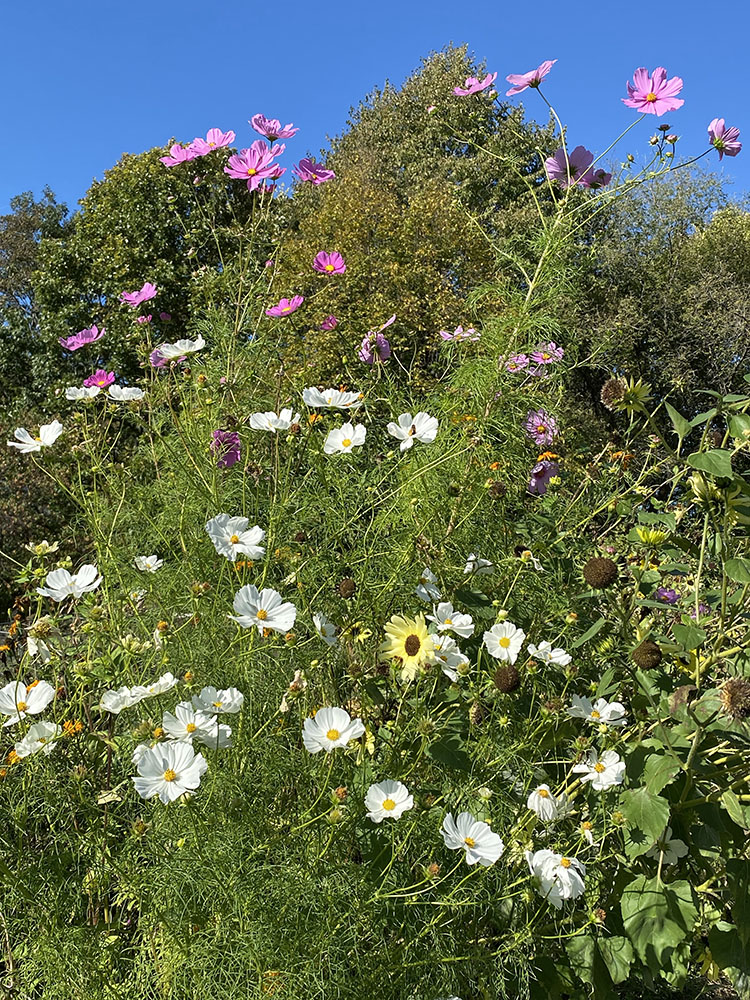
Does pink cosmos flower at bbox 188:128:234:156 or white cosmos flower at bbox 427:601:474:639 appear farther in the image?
pink cosmos flower at bbox 188:128:234:156

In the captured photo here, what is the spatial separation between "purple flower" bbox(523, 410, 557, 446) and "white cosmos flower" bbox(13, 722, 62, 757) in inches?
50.9

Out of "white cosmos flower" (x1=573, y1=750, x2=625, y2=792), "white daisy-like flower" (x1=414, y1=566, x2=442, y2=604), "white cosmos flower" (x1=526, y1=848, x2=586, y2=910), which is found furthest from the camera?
"white daisy-like flower" (x1=414, y1=566, x2=442, y2=604)

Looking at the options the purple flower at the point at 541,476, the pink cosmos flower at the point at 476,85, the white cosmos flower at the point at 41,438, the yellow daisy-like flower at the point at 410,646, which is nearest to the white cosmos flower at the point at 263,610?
the yellow daisy-like flower at the point at 410,646

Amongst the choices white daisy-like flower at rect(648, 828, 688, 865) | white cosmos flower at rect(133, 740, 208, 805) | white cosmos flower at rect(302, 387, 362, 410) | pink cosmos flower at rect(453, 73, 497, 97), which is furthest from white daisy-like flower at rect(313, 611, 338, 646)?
pink cosmos flower at rect(453, 73, 497, 97)

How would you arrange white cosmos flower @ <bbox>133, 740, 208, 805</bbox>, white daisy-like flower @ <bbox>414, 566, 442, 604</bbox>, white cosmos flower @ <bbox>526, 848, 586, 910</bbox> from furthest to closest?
white daisy-like flower @ <bbox>414, 566, 442, 604</bbox> → white cosmos flower @ <bbox>526, 848, 586, 910</bbox> → white cosmos flower @ <bbox>133, 740, 208, 805</bbox>

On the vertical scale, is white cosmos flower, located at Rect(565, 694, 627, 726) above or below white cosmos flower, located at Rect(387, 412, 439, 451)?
below

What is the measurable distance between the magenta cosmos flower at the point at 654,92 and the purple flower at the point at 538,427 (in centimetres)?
77

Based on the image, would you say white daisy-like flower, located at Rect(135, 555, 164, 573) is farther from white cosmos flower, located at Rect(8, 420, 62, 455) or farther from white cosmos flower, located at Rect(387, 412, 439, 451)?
white cosmos flower, located at Rect(387, 412, 439, 451)

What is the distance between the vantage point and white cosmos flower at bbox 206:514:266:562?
4.21ft

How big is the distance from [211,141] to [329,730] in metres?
1.69

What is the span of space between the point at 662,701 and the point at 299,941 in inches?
27.5

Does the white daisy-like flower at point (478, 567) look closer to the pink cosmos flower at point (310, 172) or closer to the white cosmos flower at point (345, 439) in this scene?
the white cosmos flower at point (345, 439)

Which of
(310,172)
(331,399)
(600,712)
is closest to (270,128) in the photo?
(310,172)

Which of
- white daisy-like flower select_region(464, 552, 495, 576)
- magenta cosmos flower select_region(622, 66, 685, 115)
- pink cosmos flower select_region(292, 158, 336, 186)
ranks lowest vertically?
white daisy-like flower select_region(464, 552, 495, 576)
